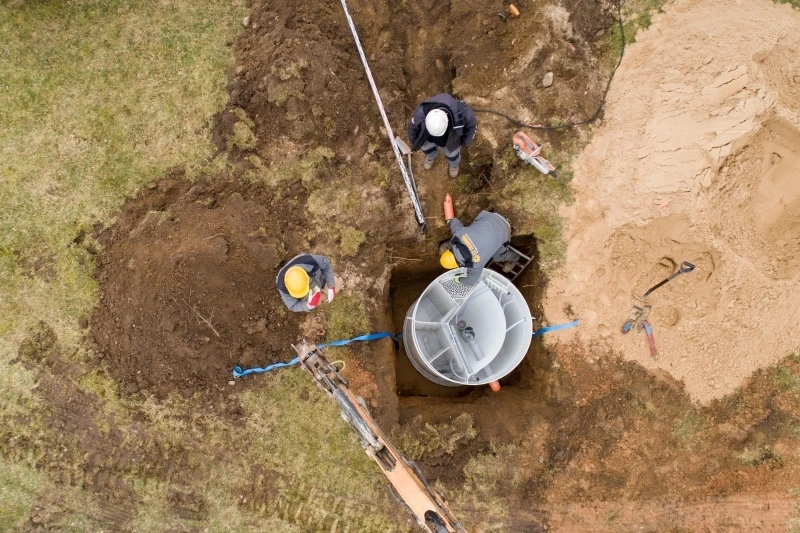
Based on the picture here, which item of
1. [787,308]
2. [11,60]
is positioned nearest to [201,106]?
[11,60]

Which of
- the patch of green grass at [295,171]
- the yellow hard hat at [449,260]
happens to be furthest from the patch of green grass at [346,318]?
the patch of green grass at [295,171]

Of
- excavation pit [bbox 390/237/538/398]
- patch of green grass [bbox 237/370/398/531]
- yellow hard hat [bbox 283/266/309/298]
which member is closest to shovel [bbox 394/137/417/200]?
excavation pit [bbox 390/237/538/398]

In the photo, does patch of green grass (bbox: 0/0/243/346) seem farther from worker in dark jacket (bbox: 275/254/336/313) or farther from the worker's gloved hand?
the worker's gloved hand

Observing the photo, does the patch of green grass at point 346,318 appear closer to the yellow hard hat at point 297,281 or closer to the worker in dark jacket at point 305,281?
the worker in dark jacket at point 305,281

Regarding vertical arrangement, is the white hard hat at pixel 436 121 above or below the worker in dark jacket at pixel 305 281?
above

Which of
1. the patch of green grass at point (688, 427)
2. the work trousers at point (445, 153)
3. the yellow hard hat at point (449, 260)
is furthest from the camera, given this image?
the patch of green grass at point (688, 427)

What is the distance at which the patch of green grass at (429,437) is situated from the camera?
498 cm

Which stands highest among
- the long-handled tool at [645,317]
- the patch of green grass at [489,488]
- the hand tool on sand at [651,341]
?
the long-handled tool at [645,317]

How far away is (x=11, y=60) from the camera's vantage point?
→ 5562mm

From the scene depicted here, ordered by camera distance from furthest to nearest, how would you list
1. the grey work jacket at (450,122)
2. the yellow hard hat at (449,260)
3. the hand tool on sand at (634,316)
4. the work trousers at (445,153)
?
the hand tool on sand at (634,316) → the work trousers at (445,153) → the yellow hard hat at (449,260) → the grey work jacket at (450,122)

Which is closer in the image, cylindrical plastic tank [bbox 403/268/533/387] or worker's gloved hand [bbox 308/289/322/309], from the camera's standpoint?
worker's gloved hand [bbox 308/289/322/309]

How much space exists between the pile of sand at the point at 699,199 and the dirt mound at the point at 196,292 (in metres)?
3.19

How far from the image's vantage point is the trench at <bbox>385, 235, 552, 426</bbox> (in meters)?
5.35

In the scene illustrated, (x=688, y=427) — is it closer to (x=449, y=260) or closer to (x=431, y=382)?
(x=431, y=382)
